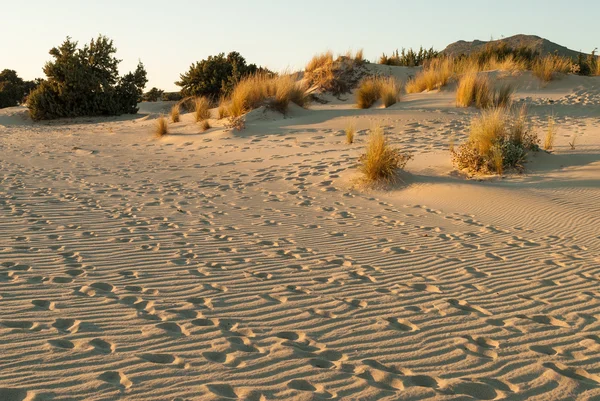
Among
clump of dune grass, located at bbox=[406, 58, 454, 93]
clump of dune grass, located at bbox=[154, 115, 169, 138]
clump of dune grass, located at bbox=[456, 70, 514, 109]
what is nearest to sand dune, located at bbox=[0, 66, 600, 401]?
clump of dune grass, located at bbox=[456, 70, 514, 109]

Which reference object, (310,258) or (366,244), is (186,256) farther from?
(366,244)

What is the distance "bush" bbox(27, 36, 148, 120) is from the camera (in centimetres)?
2272

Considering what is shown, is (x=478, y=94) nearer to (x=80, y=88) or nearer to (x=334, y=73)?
(x=334, y=73)

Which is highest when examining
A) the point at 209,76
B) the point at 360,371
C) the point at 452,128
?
the point at 209,76

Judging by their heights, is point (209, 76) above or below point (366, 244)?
above

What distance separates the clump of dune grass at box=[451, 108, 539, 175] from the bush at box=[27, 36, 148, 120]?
1621 cm

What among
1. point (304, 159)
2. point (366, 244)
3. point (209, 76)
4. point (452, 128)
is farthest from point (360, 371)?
point (209, 76)

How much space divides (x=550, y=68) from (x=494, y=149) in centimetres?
1154

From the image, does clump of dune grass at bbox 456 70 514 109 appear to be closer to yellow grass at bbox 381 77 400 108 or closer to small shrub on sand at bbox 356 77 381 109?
yellow grass at bbox 381 77 400 108

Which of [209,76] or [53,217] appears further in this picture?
[209,76]

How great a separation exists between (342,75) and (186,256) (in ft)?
60.6

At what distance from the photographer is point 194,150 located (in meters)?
14.5

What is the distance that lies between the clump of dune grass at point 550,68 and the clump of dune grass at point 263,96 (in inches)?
304

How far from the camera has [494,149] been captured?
9945mm
